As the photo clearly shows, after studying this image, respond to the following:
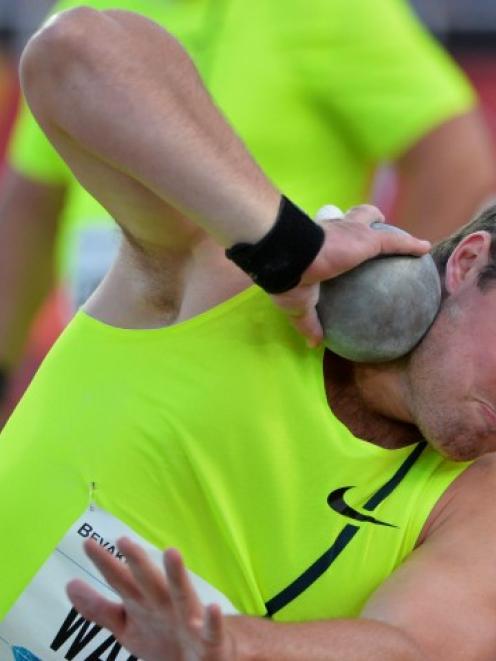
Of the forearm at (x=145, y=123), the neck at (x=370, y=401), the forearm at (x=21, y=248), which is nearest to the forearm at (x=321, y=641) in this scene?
the neck at (x=370, y=401)

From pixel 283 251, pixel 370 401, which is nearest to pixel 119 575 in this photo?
pixel 283 251

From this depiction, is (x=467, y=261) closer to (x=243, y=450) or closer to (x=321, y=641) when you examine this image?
(x=243, y=450)

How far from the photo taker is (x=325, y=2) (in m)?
4.43

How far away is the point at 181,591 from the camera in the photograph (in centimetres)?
226

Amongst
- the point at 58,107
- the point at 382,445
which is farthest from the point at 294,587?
the point at 58,107

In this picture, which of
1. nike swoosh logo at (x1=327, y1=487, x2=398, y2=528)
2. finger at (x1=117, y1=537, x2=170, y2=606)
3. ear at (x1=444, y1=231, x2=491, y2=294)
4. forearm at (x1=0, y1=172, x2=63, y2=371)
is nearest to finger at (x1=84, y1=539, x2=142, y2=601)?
finger at (x1=117, y1=537, x2=170, y2=606)

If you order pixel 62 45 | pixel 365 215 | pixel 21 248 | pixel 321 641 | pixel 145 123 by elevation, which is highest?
pixel 62 45

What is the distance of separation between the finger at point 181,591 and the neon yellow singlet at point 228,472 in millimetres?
584

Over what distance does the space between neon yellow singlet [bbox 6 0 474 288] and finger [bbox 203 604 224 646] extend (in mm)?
2172

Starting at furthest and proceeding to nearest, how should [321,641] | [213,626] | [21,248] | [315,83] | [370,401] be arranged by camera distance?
1. [21,248]
2. [315,83]
3. [370,401]
4. [321,641]
5. [213,626]

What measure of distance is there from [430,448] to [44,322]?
6.17 meters

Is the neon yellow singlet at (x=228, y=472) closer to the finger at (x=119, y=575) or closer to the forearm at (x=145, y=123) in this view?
the forearm at (x=145, y=123)

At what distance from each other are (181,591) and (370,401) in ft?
2.68

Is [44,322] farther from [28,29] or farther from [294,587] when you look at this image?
[294,587]
